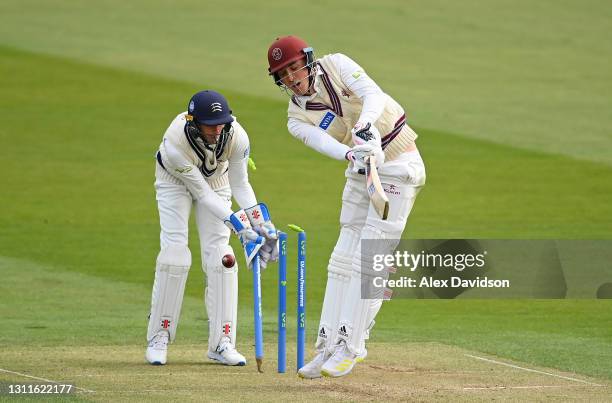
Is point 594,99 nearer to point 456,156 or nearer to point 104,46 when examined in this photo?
point 456,156

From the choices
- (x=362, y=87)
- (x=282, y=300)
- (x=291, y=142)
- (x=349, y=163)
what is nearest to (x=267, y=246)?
(x=282, y=300)

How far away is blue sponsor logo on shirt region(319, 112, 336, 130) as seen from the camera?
9.15m

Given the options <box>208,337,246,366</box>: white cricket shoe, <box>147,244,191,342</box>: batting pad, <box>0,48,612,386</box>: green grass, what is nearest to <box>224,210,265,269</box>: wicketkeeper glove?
<box>147,244,191,342</box>: batting pad

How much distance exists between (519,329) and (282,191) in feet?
25.7

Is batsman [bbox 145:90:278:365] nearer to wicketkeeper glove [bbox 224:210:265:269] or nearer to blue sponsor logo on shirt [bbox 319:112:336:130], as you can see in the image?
wicketkeeper glove [bbox 224:210:265:269]

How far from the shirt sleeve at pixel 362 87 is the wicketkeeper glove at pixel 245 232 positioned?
1.12 meters

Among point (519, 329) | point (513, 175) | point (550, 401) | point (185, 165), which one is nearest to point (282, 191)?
point (513, 175)

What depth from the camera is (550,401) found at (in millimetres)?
8328

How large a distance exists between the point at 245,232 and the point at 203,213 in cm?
80

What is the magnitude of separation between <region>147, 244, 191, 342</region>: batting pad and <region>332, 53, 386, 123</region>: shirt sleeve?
186cm

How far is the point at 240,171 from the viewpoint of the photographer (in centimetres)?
986

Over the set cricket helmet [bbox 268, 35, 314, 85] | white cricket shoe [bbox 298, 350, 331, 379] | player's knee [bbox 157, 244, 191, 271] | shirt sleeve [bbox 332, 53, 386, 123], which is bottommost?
white cricket shoe [bbox 298, 350, 331, 379]

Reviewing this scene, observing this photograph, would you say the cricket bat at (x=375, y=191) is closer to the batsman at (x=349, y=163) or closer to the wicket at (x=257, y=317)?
the batsman at (x=349, y=163)

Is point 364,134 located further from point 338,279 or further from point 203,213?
point 203,213
